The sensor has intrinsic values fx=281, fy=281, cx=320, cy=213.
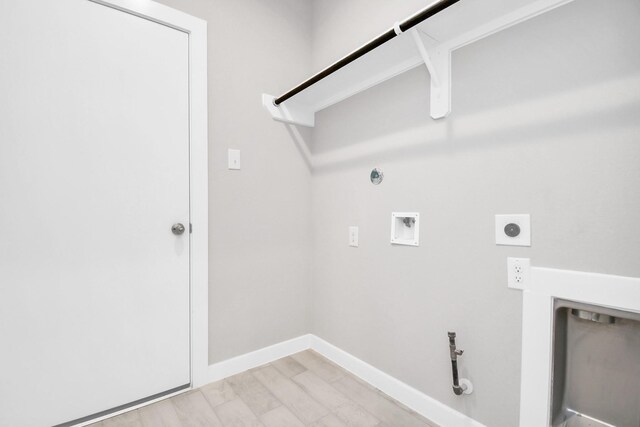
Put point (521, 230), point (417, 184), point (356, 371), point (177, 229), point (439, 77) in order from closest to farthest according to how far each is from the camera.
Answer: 1. point (521, 230)
2. point (439, 77)
3. point (417, 184)
4. point (177, 229)
5. point (356, 371)

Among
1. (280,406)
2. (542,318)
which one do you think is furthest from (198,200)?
(542,318)

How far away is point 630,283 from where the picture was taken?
0.83 m

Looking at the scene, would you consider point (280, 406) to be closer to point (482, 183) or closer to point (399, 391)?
point (399, 391)

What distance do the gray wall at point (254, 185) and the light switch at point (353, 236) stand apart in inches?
16.1

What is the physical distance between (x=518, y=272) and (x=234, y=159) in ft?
4.99

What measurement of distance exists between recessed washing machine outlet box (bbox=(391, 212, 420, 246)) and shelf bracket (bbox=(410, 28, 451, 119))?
19.1 inches

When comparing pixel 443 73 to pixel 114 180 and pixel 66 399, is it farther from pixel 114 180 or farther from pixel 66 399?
pixel 66 399

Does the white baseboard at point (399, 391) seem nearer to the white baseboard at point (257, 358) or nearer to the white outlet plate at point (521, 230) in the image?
the white baseboard at point (257, 358)

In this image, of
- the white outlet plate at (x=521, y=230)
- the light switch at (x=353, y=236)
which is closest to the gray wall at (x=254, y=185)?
the light switch at (x=353, y=236)

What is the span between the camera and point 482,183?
1.15 m

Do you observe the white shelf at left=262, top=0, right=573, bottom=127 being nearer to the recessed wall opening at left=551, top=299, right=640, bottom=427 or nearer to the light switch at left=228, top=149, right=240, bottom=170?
the light switch at left=228, top=149, right=240, bottom=170

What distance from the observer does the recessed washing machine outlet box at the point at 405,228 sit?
1.39 m

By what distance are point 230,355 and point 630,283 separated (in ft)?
5.97

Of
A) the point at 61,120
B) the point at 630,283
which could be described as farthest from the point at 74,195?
the point at 630,283
